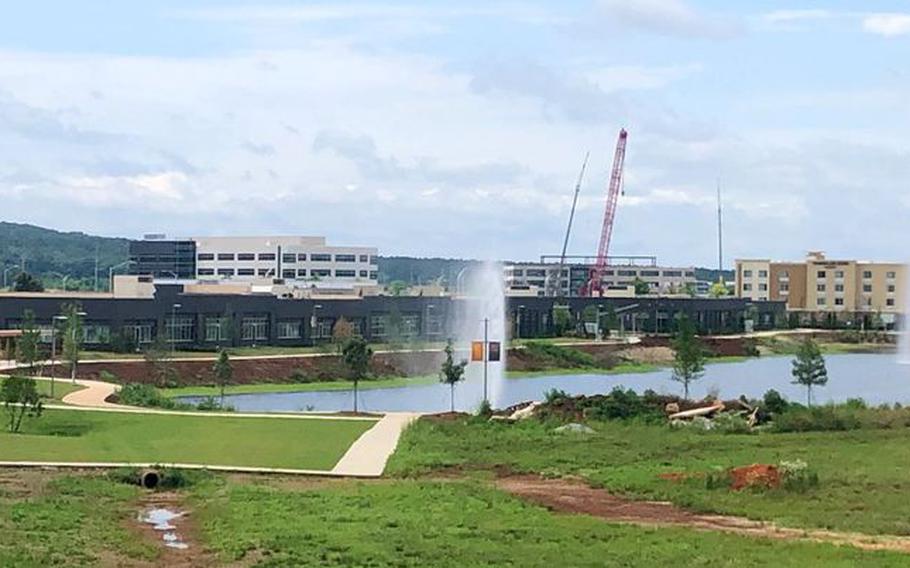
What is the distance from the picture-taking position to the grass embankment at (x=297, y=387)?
54.3 m

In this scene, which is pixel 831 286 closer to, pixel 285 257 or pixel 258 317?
pixel 285 257

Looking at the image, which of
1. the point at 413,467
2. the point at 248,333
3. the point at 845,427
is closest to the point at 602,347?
the point at 248,333

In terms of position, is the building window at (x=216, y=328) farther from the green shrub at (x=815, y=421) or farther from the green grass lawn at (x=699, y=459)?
the green shrub at (x=815, y=421)

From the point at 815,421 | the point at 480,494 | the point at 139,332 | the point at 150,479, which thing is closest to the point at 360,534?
the point at 480,494

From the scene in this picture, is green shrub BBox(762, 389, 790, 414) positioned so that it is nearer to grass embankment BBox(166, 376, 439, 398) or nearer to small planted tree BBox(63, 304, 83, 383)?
small planted tree BBox(63, 304, 83, 383)

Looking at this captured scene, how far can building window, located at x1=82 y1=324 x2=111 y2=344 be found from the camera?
217ft

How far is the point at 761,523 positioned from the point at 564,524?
2380mm

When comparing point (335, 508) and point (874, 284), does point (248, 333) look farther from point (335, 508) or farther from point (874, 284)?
point (874, 284)

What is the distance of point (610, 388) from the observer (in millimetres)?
59938

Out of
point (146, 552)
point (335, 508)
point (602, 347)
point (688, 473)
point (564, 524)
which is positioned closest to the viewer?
point (146, 552)

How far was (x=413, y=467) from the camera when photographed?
23.5 m

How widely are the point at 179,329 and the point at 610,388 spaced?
22953 millimetres

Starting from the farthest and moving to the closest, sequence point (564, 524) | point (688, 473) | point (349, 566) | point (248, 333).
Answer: point (248, 333), point (688, 473), point (564, 524), point (349, 566)

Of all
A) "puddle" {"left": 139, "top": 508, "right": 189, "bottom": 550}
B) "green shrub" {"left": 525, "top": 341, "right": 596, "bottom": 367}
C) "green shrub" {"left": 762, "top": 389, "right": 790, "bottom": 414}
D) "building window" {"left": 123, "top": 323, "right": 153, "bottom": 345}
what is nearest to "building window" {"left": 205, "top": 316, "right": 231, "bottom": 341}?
"building window" {"left": 123, "top": 323, "right": 153, "bottom": 345}
